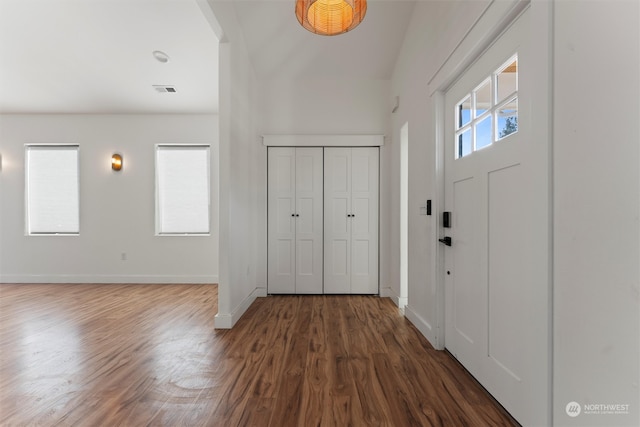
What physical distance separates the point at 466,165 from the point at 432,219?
1.81 ft

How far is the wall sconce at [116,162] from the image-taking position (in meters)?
4.34

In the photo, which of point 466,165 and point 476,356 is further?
point 466,165

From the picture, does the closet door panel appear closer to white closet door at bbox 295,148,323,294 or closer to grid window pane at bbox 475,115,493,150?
white closet door at bbox 295,148,323,294

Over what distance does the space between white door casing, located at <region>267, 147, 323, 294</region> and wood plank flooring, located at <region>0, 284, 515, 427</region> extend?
66 centimetres

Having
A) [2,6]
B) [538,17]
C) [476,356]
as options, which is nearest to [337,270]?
[476,356]

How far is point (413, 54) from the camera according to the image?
110 inches

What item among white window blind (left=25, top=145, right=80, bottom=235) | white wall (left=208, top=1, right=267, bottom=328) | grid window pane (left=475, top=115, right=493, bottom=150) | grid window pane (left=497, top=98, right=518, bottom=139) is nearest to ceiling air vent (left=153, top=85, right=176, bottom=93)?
white wall (left=208, top=1, right=267, bottom=328)

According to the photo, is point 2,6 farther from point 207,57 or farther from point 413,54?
point 413,54

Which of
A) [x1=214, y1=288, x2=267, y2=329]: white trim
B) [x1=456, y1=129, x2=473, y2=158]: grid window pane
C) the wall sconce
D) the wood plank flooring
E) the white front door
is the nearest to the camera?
the white front door

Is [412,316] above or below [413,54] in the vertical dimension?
below

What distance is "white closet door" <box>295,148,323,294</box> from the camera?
12.2 feet

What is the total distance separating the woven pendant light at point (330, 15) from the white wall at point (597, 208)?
1.24 metres

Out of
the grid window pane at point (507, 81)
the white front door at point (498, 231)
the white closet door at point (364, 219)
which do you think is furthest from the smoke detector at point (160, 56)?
the grid window pane at point (507, 81)

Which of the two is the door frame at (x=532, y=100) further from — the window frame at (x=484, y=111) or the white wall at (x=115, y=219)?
the white wall at (x=115, y=219)
